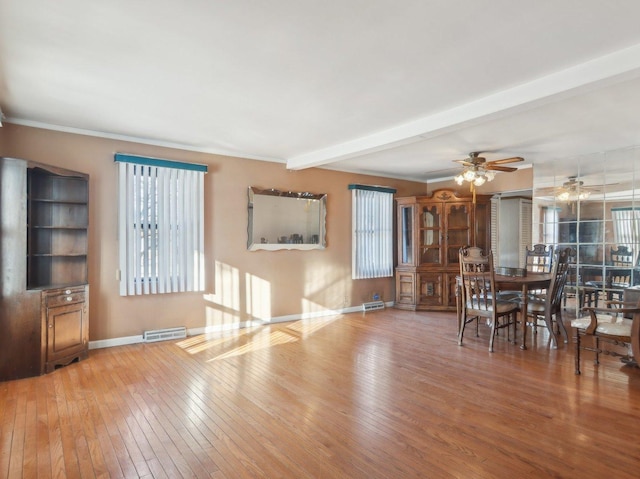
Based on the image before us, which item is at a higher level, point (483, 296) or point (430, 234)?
point (430, 234)

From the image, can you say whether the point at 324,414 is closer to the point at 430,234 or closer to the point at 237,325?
the point at 237,325

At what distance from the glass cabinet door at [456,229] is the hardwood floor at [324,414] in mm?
2604

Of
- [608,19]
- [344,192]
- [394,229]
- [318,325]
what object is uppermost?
[608,19]

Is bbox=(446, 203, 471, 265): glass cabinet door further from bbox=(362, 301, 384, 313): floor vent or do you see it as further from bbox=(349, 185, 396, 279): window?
bbox=(362, 301, 384, 313): floor vent

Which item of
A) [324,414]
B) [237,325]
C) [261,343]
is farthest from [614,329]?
[237,325]


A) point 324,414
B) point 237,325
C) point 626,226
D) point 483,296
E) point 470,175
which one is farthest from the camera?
point 237,325

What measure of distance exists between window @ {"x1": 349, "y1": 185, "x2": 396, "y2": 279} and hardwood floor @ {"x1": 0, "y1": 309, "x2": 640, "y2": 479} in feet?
8.13

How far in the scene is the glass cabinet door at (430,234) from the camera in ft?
22.4

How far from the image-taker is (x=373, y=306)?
22.3 feet

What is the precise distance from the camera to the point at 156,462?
2145mm

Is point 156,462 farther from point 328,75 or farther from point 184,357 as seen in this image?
point 328,75

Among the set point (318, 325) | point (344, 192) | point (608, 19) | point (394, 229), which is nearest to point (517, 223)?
point (394, 229)

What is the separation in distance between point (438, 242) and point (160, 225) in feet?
15.2

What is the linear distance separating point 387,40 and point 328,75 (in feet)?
2.01
